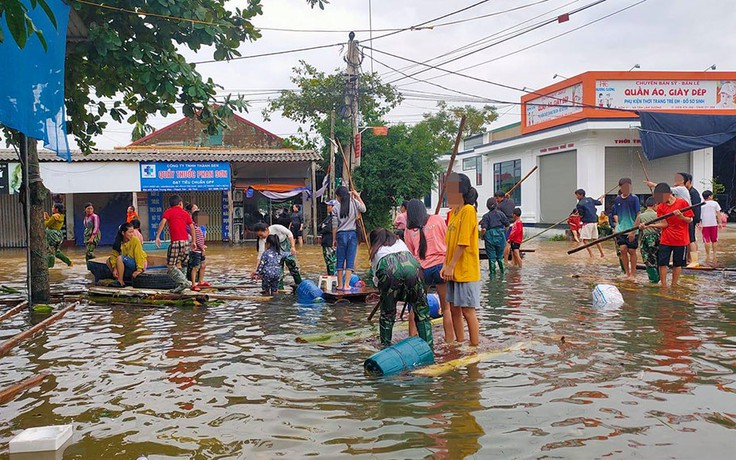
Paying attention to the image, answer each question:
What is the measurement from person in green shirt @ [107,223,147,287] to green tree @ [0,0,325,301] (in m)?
1.65

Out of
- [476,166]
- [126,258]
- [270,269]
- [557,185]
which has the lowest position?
[270,269]

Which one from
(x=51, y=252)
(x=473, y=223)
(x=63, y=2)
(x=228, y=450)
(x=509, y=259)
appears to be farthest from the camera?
(x=509, y=259)

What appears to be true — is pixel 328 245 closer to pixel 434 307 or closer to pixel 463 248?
pixel 434 307

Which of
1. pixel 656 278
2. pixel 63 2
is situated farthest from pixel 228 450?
pixel 656 278

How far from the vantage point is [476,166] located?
4103 cm

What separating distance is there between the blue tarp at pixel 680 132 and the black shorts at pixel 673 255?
16.0 metres

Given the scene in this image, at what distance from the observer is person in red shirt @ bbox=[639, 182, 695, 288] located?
34.9 feet

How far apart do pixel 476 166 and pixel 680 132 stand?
53.6 feet

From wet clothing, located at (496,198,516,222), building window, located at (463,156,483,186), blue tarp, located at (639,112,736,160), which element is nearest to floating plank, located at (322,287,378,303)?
wet clothing, located at (496,198,516,222)

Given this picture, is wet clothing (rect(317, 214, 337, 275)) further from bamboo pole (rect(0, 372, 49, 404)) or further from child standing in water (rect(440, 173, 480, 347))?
bamboo pole (rect(0, 372, 49, 404))

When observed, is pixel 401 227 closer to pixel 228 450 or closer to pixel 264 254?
pixel 264 254

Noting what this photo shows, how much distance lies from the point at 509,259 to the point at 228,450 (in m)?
14.0

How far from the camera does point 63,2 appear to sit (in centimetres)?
782

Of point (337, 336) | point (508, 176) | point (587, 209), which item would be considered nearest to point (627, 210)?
point (587, 209)
